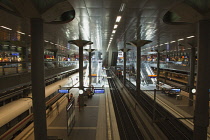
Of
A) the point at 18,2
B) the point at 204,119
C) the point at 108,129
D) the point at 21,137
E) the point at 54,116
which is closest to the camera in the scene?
the point at 18,2

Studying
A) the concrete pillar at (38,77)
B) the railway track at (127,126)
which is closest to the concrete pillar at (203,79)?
the railway track at (127,126)

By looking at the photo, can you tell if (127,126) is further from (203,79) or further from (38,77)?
(38,77)

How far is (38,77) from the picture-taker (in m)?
5.04

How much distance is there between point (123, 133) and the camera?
9844 mm

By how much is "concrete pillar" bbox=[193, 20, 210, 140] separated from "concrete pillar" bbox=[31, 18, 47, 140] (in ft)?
20.2

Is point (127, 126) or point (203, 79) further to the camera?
point (127, 126)

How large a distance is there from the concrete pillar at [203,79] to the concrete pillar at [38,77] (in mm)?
6156

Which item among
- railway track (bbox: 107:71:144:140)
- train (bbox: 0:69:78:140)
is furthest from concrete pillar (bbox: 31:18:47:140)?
railway track (bbox: 107:71:144:140)

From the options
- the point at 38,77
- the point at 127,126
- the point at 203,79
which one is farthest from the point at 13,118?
the point at 203,79

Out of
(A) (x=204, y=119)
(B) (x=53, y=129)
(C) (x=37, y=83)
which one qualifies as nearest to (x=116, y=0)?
(C) (x=37, y=83)

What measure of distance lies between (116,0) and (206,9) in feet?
10.9

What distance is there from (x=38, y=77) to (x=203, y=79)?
252 inches

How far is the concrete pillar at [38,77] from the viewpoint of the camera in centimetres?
493

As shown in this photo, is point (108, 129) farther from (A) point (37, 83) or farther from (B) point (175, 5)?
(B) point (175, 5)
